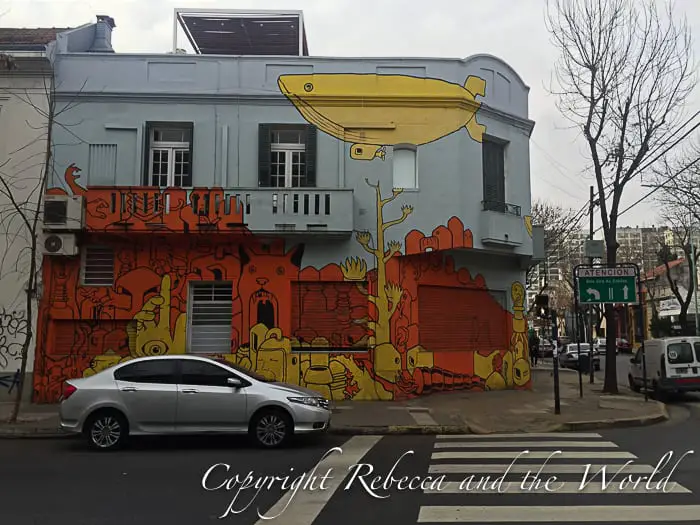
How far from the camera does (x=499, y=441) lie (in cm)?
1098

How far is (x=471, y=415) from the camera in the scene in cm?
1384

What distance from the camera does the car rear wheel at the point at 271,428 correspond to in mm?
10328

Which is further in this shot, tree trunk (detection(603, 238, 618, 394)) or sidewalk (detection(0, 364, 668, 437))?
tree trunk (detection(603, 238, 618, 394))

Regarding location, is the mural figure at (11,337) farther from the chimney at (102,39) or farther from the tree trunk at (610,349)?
the tree trunk at (610,349)

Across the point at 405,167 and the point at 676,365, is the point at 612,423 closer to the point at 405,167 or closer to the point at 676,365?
the point at 676,365

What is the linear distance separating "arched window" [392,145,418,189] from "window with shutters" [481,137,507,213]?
6.85 ft

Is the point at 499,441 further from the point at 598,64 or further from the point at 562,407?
the point at 598,64

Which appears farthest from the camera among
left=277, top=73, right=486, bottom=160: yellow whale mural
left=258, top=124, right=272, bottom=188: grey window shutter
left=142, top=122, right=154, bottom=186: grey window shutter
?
left=277, top=73, right=486, bottom=160: yellow whale mural

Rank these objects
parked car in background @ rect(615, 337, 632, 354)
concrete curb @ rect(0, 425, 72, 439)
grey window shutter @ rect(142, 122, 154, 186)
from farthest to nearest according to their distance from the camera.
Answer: parked car in background @ rect(615, 337, 632, 354)
grey window shutter @ rect(142, 122, 154, 186)
concrete curb @ rect(0, 425, 72, 439)

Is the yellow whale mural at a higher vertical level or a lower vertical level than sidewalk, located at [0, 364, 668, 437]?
higher

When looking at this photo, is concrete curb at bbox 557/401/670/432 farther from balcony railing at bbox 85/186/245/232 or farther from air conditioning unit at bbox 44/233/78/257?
air conditioning unit at bbox 44/233/78/257

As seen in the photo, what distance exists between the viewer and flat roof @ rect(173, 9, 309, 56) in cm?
2033

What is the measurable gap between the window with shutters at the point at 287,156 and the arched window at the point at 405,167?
2180 millimetres

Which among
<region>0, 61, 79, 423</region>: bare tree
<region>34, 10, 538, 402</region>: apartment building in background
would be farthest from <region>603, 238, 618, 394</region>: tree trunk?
<region>0, 61, 79, 423</region>: bare tree
